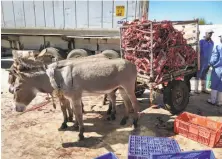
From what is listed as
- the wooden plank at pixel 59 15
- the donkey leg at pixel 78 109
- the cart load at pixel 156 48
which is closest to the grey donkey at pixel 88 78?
the donkey leg at pixel 78 109

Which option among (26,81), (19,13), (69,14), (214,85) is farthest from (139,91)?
(19,13)

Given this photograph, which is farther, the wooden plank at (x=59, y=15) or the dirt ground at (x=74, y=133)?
the wooden plank at (x=59, y=15)

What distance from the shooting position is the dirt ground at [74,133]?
434 centimetres

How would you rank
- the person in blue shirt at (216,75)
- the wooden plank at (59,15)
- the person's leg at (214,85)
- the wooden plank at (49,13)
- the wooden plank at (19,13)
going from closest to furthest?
the person in blue shirt at (216,75) < the person's leg at (214,85) < the wooden plank at (59,15) < the wooden plank at (49,13) < the wooden plank at (19,13)

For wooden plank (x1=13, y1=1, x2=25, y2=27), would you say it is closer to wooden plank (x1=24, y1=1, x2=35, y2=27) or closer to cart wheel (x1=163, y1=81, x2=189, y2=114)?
wooden plank (x1=24, y1=1, x2=35, y2=27)

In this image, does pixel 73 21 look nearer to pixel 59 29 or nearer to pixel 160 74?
pixel 59 29

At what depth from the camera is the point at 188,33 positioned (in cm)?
689

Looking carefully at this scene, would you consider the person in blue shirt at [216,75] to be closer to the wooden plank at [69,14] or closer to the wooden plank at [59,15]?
the wooden plank at [69,14]

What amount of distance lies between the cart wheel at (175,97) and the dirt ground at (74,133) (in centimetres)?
26

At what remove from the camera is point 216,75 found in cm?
661

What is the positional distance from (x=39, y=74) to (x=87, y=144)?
1589 millimetres

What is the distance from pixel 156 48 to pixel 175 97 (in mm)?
1300

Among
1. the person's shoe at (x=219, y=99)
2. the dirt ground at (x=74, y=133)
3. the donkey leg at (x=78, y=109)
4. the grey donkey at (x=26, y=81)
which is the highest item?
the grey donkey at (x=26, y=81)

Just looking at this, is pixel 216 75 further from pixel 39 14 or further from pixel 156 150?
pixel 39 14
